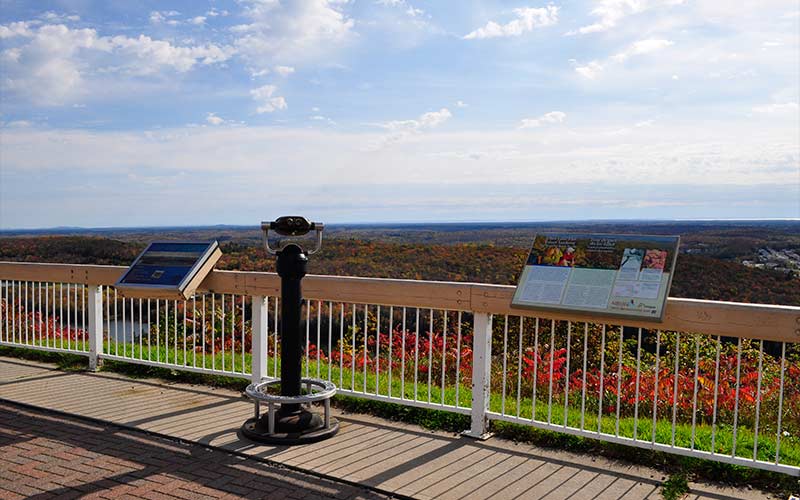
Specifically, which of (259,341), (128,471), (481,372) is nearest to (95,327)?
(259,341)

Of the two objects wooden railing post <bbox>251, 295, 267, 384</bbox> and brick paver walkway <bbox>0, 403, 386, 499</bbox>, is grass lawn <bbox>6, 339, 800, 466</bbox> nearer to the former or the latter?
wooden railing post <bbox>251, 295, 267, 384</bbox>

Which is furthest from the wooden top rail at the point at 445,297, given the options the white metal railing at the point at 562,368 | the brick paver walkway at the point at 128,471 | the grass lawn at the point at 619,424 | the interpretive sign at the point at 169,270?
the brick paver walkway at the point at 128,471

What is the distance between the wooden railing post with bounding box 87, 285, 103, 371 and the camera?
727cm

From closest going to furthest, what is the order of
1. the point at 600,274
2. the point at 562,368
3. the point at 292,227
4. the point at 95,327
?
1. the point at 600,274
2. the point at 292,227
3. the point at 95,327
4. the point at 562,368

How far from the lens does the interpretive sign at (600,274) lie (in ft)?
14.2

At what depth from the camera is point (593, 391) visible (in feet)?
20.8

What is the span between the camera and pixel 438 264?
540 inches

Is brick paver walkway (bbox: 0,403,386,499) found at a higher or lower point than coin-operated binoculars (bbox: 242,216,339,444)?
lower

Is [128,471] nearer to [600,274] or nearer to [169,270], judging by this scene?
[169,270]

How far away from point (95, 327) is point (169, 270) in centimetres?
157

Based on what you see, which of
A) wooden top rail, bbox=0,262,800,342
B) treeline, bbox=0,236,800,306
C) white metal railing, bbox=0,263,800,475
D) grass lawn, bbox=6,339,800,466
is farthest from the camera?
treeline, bbox=0,236,800,306

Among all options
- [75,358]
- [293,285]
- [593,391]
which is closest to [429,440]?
[293,285]

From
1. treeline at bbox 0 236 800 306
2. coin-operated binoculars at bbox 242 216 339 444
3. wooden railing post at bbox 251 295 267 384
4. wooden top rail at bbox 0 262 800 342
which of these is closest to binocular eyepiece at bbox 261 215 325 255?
coin-operated binoculars at bbox 242 216 339 444

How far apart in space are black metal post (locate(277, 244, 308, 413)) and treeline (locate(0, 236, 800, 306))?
9.87 feet
